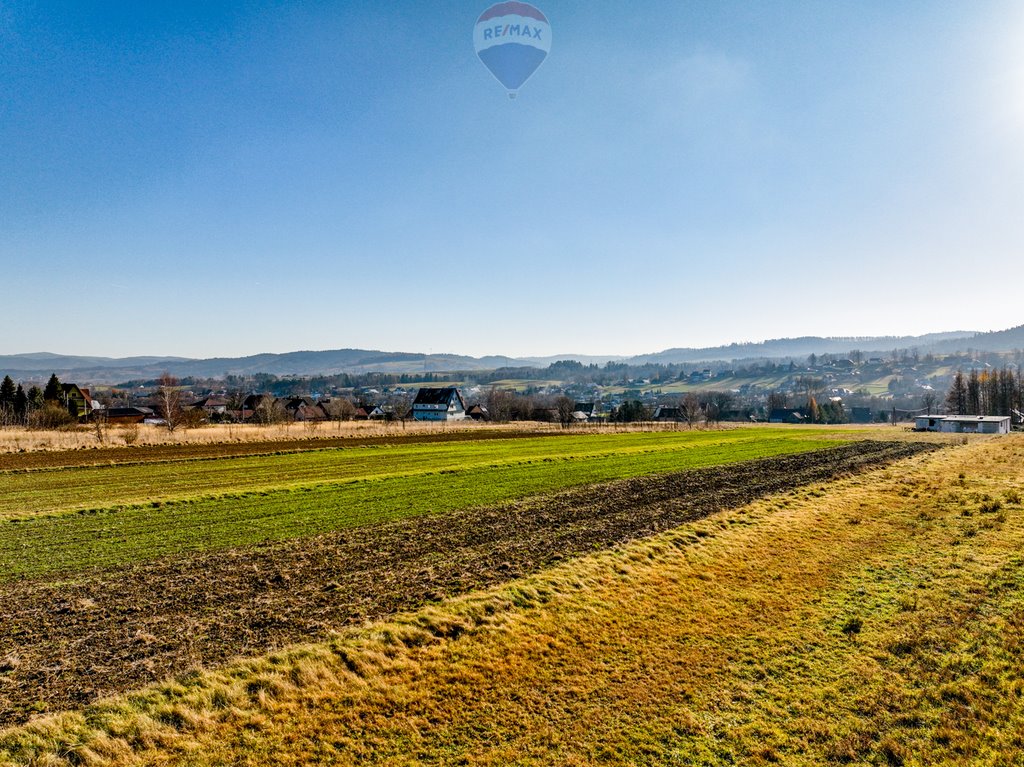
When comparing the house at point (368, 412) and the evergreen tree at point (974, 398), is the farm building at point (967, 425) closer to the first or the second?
the evergreen tree at point (974, 398)

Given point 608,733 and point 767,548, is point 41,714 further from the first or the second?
point 767,548

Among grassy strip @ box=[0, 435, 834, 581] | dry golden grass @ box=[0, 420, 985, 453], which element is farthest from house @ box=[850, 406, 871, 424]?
grassy strip @ box=[0, 435, 834, 581]

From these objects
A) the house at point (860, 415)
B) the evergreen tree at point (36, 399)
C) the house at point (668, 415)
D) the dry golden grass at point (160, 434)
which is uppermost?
the evergreen tree at point (36, 399)

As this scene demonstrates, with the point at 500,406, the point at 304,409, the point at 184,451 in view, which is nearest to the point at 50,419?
the point at 184,451

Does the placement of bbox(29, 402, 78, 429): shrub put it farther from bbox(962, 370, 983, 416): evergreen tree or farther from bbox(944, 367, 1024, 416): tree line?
bbox(962, 370, 983, 416): evergreen tree

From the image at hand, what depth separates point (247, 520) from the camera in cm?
1969

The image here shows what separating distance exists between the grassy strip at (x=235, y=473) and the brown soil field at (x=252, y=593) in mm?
10701

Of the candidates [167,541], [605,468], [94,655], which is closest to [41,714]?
[94,655]

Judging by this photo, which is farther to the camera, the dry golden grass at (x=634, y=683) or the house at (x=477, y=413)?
the house at (x=477, y=413)

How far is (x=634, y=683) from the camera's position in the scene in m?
9.22

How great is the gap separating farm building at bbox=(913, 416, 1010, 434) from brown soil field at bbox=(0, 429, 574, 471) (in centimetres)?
7297

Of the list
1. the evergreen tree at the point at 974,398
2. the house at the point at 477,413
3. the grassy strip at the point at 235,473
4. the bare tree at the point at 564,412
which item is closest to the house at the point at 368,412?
the house at the point at 477,413

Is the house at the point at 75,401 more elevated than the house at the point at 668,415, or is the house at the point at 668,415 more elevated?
the house at the point at 75,401

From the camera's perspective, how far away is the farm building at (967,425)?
77.5m
